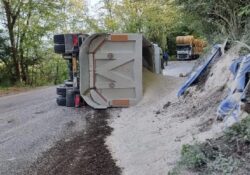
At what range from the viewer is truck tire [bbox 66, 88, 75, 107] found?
11.2 m

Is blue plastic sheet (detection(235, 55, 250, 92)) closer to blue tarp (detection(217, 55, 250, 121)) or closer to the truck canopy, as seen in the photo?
blue tarp (detection(217, 55, 250, 121))

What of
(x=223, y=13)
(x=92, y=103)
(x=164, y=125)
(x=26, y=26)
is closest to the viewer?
(x=164, y=125)

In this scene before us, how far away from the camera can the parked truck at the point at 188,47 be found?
41.8 metres

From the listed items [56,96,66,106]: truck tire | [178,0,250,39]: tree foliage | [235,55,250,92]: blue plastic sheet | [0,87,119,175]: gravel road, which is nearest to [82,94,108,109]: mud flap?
[0,87,119,175]: gravel road

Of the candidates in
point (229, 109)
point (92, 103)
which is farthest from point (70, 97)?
point (229, 109)

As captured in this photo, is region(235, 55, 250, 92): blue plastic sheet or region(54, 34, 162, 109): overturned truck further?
region(54, 34, 162, 109): overturned truck

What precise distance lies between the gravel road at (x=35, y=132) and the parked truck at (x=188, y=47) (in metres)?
31.3

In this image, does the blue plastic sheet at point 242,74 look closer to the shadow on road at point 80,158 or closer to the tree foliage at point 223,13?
the shadow on road at point 80,158

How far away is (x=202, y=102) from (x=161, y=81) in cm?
414

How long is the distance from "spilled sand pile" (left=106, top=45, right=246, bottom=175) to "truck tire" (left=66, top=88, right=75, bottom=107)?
5.52 feet

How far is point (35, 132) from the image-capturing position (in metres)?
8.05

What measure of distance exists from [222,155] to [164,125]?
3.01m

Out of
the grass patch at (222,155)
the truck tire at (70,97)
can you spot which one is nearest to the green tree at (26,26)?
the truck tire at (70,97)

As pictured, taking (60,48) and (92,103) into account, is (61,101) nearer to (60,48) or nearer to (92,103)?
(92,103)
